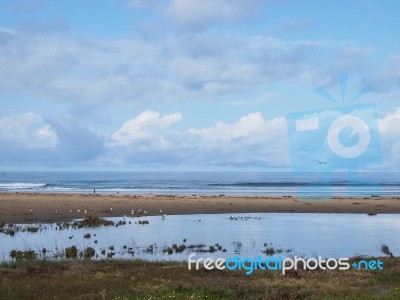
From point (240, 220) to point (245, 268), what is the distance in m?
25.5

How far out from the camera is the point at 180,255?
28.0 meters

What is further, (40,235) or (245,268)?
(40,235)

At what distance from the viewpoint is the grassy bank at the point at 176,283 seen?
Answer: 15.8 m

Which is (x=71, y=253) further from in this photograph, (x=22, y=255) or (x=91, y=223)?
(x=91, y=223)

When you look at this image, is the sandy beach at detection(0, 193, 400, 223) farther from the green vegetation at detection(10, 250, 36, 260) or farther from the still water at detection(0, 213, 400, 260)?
the green vegetation at detection(10, 250, 36, 260)

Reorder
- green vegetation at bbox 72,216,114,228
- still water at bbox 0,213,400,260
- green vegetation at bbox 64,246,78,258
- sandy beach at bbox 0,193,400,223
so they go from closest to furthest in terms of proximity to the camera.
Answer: green vegetation at bbox 64,246,78,258
still water at bbox 0,213,400,260
green vegetation at bbox 72,216,114,228
sandy beach at bbox 0,193,400,223

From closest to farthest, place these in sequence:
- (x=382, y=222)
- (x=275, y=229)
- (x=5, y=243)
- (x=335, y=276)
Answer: (x=335, y=276) → (x=5, y=243) → (x=275, y=229) → (x=382, y=222)

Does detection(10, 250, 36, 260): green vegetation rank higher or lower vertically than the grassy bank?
higher

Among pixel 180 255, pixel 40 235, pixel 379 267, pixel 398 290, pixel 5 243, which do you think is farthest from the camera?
pixel 40 235

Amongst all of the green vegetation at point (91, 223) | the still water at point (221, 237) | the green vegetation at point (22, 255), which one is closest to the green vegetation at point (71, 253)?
the still water at point (221, 237)

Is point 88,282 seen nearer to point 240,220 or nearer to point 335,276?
point 335,276

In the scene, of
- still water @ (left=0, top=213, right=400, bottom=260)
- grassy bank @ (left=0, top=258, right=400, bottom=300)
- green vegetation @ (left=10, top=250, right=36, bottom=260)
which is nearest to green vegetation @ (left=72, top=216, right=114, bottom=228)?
still water @ (left=0, top=213, right=400, bottom=260)

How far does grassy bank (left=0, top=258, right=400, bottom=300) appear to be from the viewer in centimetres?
1577

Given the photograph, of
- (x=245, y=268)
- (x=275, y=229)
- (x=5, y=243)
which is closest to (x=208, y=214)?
(x=275, y=229)
